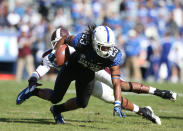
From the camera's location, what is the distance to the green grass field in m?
6.03

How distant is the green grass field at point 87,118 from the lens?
6027 millimetres

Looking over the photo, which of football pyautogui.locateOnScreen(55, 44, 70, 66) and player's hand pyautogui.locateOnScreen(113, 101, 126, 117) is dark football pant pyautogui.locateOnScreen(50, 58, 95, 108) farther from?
player's hand pyautogui.locateOnScreen(113, 101, 126, 117)

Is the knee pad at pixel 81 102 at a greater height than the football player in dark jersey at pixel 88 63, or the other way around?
the football player in dark jersey at pixel 88 63

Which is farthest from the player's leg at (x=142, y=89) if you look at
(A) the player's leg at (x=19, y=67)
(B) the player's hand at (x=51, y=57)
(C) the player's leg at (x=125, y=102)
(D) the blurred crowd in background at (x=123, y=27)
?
(A) the player's leg at (x=19, y=67)

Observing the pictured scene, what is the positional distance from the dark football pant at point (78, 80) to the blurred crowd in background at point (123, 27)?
845 cm

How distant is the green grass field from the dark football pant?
421 millimetres

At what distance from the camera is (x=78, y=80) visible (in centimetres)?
620

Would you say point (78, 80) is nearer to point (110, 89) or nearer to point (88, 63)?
point (88, 63)

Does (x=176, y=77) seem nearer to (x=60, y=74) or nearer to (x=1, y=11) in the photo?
(x=1, y=11)

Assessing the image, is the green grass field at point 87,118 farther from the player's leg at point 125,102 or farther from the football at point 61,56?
the football at point 61,56

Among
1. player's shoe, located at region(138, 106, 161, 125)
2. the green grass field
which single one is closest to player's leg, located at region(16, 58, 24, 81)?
the green grass field

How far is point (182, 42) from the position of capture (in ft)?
55.5

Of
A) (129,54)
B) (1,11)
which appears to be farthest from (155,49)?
(1,11)

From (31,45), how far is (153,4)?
212 inches
